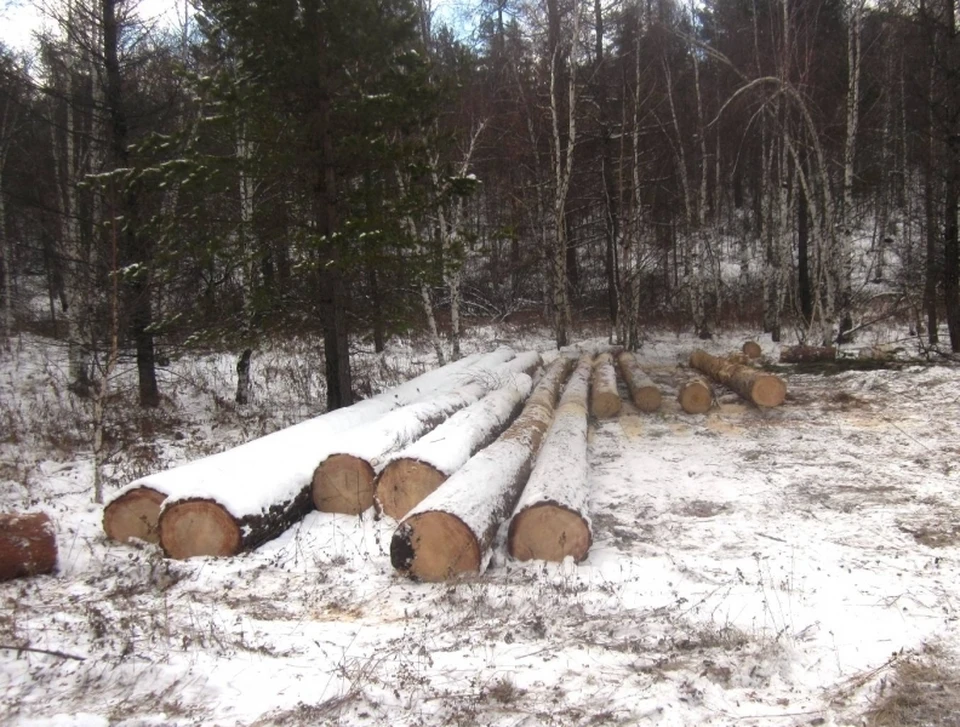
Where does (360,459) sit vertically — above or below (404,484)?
above

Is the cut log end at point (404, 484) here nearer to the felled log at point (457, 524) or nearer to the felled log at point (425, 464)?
the felled log at point (425, 464)

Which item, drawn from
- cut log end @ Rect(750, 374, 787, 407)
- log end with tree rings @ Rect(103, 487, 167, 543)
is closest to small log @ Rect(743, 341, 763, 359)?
cut log end @ Rect(750, 374, 787, 407)

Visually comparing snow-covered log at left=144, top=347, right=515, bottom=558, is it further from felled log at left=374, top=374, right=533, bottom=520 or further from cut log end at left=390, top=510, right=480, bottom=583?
cut log end at left=390, top=510, right=480, bottom=583

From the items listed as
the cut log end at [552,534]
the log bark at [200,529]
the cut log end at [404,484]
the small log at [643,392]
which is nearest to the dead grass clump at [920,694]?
the cut log end at [552,534]

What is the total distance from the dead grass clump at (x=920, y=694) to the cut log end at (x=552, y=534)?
2212mm

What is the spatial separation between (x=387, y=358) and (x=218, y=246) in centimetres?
923

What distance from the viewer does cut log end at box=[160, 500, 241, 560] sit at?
215 inches

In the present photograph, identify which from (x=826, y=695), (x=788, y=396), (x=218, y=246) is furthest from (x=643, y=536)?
(x=788, y=396)

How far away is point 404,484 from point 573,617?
2454 millimetres

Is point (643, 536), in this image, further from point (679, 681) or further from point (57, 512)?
point (57, 512)

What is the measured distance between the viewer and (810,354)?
14.6m

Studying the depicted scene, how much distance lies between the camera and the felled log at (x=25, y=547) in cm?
508

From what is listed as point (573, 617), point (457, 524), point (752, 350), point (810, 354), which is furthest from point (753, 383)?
point (573, 617)

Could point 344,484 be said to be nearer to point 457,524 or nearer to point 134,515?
point 134,515
